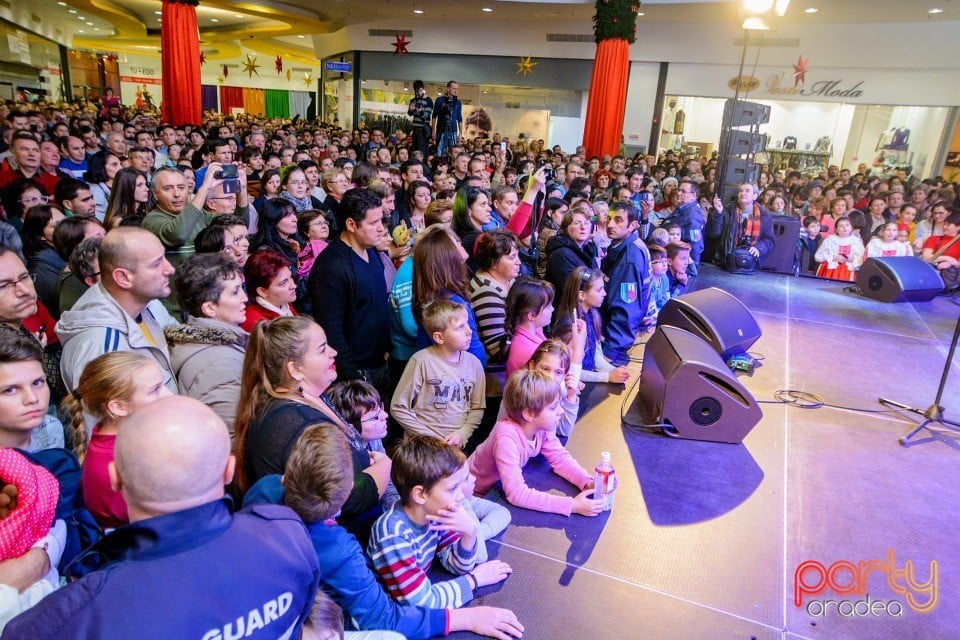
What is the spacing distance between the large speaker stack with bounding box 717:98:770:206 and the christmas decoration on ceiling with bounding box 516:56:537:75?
27.7 ft

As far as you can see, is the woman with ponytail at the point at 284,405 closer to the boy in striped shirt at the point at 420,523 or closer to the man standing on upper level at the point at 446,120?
the boy in striped shirt at the point at 420,523

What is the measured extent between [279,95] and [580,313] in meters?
26.3

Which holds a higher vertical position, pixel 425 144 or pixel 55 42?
pixel 55 42

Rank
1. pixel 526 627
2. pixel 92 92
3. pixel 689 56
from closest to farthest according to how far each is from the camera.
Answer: pixel 526 627 → pixel 689 56 → pixel 92 92

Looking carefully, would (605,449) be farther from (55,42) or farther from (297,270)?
(55,42)

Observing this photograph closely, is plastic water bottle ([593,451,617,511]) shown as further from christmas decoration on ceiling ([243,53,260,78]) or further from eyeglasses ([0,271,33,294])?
christmas decoration on ceiling ([243,53,260,78])

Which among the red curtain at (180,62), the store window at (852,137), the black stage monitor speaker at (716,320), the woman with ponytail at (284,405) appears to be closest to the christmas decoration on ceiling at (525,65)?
the store window at (852,137)

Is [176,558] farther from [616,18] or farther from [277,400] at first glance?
[616,18]

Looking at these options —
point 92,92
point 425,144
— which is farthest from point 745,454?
point 92,92

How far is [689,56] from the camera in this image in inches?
505

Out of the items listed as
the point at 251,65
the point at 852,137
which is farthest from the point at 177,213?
the point at 251,65

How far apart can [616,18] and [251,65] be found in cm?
2055

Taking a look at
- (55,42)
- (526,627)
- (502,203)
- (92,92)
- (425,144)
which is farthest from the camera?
(92,92)

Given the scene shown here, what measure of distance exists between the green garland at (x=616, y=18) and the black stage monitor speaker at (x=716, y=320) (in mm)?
7850
